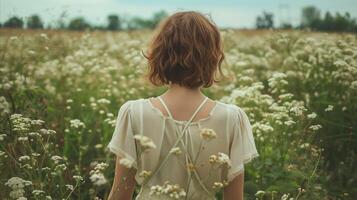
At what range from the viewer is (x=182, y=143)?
2537 mm

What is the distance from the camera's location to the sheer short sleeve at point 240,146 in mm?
2649

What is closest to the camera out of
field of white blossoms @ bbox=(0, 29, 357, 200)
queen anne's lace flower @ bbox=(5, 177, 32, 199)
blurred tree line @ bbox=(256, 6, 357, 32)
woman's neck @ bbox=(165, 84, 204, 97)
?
queen anne's lace flower @ bbox=(5, 177, 32, 199)

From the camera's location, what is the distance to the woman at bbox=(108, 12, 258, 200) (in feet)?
8.37

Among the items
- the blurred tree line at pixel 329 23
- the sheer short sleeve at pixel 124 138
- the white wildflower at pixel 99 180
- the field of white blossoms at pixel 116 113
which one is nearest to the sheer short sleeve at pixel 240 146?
the field of white blossoms at pixel 116 113

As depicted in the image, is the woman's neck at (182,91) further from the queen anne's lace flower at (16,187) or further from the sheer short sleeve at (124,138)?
the queen anne's lace flower at (16,187)

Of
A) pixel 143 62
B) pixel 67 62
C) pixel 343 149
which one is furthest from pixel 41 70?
pixel 343 149

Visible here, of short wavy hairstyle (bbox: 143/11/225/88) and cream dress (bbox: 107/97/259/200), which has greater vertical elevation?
short wavy hairstyle (bbox: 143/11/225/88)

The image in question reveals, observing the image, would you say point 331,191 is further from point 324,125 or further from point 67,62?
point 67,62

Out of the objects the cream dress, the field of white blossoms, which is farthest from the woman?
the field of white blossoms

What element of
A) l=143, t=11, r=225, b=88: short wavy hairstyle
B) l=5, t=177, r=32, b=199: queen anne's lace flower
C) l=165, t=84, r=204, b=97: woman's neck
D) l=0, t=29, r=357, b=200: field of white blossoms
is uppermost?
l=143, t=11, r=225, b=88: short wavy hairstyle

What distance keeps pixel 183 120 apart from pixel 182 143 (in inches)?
4.7

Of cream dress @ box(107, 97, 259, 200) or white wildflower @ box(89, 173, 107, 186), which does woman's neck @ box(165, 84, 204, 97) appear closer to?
cream dress @ box(107, 97, 259, 200)

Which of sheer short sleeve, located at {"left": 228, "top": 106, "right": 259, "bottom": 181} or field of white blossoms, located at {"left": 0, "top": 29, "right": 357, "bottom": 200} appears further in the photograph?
field of white blossoms, located at {"left": 0, "top": 29, "right": 357, "bottom": 200}

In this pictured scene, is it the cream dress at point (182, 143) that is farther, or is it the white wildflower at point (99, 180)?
the cream dress at point (182, 143)
